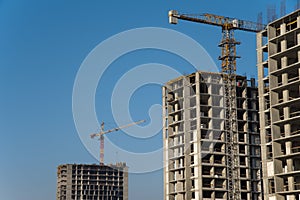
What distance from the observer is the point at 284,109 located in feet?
187

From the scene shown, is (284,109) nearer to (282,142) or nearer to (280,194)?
(282,142)

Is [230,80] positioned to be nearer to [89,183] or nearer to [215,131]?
[215,131]

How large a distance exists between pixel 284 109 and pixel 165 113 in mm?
33528

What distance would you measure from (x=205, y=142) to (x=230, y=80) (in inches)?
477

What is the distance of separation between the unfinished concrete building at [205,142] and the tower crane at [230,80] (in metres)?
0.82

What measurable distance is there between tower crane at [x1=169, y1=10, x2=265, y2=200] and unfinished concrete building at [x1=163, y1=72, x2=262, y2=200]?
2.70ft

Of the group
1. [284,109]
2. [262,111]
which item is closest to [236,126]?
[262,111]

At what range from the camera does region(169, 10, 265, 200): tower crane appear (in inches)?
3086

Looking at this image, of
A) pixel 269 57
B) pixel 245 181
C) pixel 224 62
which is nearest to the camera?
pixel 269 57

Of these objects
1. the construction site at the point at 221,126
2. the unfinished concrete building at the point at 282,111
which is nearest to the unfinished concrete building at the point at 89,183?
the construction site at the point at 221,126

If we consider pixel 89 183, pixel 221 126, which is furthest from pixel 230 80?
pixel 89 183

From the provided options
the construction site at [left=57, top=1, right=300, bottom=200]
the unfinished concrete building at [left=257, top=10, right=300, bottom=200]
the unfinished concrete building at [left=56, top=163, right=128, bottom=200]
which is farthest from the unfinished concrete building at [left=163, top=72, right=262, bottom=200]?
the unfinished concrete building at [left=56, top=163, right=128, bottom=200]

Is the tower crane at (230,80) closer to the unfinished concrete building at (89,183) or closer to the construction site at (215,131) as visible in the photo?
the construction site at (215,131)

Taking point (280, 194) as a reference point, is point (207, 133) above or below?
above
